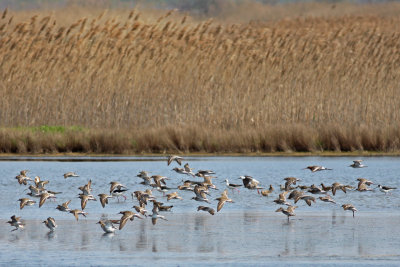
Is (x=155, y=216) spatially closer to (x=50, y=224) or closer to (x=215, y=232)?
(x=215, y=232)

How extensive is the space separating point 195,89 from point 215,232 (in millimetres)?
14099

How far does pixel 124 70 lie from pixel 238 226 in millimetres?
15117

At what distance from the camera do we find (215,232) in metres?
11.7

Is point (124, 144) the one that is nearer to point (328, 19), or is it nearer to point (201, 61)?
point (201, 61)

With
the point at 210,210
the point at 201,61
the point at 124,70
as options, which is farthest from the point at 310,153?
the point at 210,210

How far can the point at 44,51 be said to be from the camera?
1072 inches

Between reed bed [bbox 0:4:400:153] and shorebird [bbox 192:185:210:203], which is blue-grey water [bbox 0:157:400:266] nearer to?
shorebird [bbox 192:185:210:203]

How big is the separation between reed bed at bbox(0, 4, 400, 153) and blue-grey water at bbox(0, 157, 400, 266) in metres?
5.32

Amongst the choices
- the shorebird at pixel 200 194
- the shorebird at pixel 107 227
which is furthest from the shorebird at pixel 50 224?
the shorebird at pixel 200 194

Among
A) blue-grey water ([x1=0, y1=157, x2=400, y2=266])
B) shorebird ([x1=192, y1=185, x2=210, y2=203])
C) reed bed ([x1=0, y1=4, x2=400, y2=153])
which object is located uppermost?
reed bed ([x1=0, y1=4, x2=400, y2=153])

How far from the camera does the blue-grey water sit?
31.4ft

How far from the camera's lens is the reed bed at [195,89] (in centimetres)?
2475

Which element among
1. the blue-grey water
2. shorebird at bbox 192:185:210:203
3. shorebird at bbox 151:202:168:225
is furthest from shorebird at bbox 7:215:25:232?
shorebird at bbox 192:185:210:203

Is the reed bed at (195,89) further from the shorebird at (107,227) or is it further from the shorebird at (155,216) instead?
the shorebird at (107,227)
